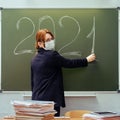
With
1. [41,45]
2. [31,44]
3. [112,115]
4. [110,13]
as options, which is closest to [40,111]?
[112,115]

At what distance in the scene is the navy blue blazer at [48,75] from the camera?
3.52 meters

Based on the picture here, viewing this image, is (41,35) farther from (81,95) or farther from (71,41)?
(81,95)

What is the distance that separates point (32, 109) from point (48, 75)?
1239mm

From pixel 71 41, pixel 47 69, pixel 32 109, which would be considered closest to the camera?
pixel 32 109

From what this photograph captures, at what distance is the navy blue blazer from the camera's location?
352 cm

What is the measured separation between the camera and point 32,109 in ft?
7.70

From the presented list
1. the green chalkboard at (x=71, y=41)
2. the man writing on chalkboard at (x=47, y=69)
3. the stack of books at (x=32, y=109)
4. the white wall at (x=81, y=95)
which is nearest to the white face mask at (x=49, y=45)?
the man writing on chalkboard at (x=47, y=69)

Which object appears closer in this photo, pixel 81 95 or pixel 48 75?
pixel 48 75

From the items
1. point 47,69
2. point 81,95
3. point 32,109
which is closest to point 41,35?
point 47,69

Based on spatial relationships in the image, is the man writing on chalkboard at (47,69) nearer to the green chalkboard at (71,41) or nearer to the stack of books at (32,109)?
the green chalkboard at (71,41)

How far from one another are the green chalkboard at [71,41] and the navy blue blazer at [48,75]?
0.83 feet

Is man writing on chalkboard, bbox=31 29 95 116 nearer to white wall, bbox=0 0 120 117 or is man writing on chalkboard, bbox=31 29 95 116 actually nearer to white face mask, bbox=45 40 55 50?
white face mask, bbox=45 40 55 50

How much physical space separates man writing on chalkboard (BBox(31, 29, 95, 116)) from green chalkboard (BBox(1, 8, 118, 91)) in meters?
0.23

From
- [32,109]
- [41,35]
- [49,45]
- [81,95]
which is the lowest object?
[81,95]
